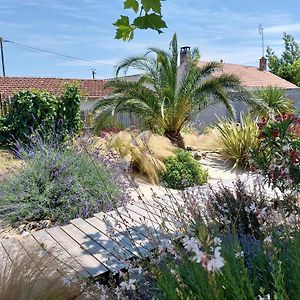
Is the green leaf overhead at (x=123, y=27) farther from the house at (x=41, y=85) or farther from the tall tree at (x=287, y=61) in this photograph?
the tall tree at (x=287, y=61)

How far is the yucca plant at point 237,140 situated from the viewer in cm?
867

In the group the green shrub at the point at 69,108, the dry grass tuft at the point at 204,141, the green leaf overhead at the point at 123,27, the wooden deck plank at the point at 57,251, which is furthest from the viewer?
the green shrub at the point at 69,108

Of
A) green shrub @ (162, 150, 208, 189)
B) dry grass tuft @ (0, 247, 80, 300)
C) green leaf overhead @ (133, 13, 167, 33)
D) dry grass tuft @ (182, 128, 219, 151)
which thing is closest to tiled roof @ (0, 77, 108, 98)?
dry grass tuft @ (182, 128, 219, 151)

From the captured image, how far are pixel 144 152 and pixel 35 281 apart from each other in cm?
538

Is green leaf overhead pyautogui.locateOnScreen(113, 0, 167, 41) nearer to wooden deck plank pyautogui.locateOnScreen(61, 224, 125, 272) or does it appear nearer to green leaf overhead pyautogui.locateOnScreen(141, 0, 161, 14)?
green leaf overhead pyautogui.locateOnScreen(141, 0, 161, 14)

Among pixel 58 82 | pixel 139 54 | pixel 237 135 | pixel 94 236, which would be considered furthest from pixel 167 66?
pixel 58 82

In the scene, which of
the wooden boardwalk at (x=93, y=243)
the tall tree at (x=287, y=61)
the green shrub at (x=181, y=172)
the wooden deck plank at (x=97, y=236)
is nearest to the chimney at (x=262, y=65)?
the tall tree at (x=287, y=61)

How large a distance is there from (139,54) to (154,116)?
2.17m

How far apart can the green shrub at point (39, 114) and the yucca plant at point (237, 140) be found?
4.22 metres

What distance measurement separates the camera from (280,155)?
10.2ft

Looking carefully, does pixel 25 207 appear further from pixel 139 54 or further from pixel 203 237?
pixel 139 54

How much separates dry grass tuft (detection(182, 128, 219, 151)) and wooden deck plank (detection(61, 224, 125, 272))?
685 cm

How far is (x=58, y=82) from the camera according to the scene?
23.1 metres

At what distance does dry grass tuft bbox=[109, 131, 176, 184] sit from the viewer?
704cm
